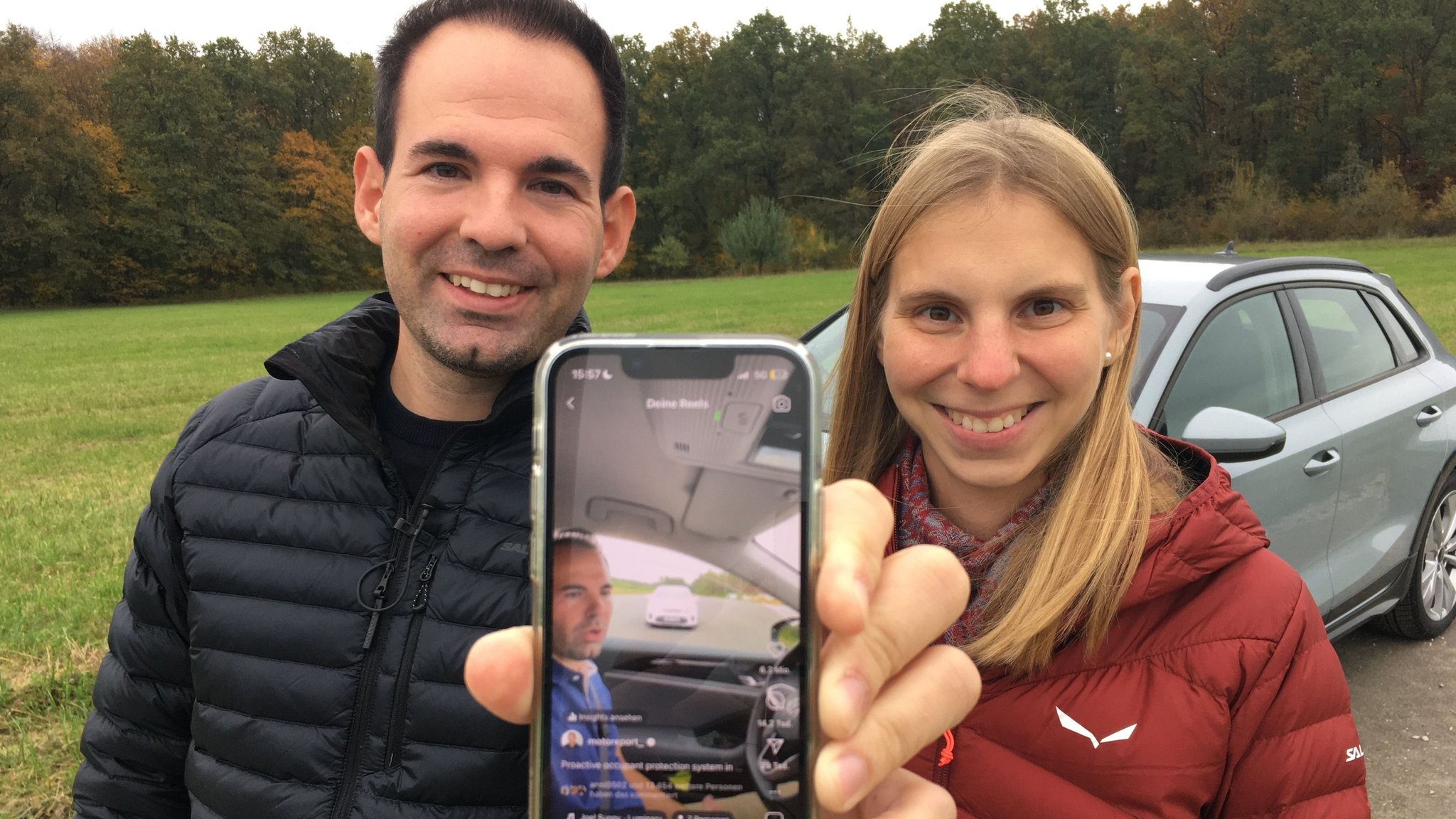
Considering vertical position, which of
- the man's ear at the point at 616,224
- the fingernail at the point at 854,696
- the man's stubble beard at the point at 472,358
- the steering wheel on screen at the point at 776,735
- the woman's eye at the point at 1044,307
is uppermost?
the man's ear at the point at 616,224

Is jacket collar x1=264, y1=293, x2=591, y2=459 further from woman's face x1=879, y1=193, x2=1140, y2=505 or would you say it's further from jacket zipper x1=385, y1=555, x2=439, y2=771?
woman's face x1=879, y1=193, x2=1140, y2=505

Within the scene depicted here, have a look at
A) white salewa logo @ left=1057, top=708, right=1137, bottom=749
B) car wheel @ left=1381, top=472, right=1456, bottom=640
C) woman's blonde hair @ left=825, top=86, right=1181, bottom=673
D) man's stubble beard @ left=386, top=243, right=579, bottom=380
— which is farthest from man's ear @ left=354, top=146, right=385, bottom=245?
car wheel @ left=1381, top=472, right=1456, bottom=640

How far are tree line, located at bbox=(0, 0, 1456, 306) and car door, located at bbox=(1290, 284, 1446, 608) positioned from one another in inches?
1849

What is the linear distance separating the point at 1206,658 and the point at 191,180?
2665 inches

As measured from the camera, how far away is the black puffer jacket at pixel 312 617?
164cm

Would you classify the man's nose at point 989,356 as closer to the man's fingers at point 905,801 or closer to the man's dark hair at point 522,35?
the man's dark hair at point 522,35

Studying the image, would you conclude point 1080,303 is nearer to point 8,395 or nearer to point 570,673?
point 570,673

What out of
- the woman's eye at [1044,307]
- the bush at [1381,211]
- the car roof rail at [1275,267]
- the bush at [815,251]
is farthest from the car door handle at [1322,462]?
the bush at [815,251]

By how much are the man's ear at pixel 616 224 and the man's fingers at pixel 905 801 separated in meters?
1.23

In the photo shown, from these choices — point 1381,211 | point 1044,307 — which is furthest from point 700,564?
point 1381,211

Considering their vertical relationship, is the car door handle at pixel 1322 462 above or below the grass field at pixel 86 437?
above

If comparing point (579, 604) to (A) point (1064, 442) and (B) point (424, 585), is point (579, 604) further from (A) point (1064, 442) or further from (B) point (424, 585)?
(A) point (1064, 442)

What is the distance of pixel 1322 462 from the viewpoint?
384cm

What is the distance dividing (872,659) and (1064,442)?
1186mm
